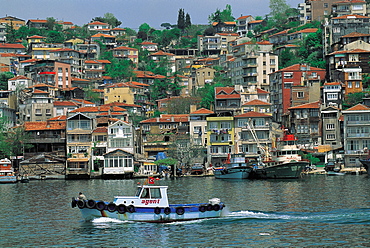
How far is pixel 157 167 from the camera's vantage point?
4203 inches

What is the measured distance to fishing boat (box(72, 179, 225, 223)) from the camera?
149 ft

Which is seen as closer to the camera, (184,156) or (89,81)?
(184,156)

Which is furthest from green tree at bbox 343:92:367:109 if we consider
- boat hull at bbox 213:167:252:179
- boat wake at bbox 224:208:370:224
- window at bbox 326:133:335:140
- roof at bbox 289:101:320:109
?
boat wake at bbox 224:208:370:224

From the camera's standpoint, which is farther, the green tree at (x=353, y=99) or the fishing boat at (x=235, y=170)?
the green tree at (x=353, y=99)

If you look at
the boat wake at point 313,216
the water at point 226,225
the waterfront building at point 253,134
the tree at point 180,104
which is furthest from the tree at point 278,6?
the boat wake at point 313,216

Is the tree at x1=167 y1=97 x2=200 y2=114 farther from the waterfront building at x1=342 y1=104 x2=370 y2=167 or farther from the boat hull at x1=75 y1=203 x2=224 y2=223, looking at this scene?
the boat hull at x1=75 y1=203 x2=224 y2=223

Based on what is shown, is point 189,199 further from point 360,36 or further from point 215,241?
point 360,36

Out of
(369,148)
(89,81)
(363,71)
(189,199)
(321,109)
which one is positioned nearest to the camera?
(189,199)

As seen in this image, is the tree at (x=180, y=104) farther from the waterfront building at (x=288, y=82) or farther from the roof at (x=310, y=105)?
the roof at (x=310, y=105)

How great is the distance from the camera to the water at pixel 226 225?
3912 cm

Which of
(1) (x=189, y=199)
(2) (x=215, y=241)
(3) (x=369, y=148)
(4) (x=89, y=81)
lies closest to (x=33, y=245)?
(2) (x=215, y=241)

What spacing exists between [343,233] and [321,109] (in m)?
73.9

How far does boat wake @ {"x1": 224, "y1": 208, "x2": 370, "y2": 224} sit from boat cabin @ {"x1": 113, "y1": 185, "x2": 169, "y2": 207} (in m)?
4.86

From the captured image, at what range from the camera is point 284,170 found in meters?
88.4
